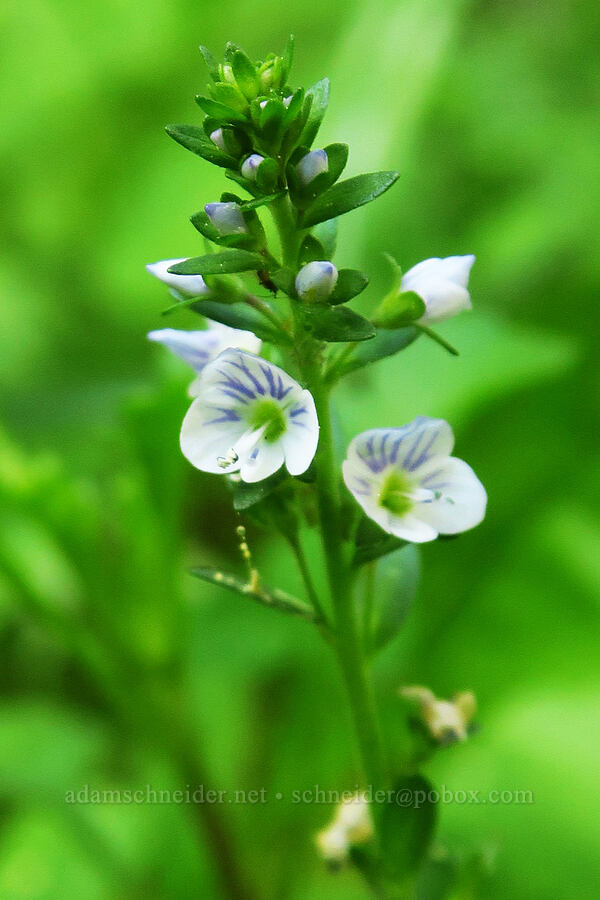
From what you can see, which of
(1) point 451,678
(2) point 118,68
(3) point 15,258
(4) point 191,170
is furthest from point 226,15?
(1) point 451,678

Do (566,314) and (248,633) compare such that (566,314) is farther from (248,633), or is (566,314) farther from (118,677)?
(118,677)

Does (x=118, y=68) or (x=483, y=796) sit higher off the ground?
(x=118, y=68)

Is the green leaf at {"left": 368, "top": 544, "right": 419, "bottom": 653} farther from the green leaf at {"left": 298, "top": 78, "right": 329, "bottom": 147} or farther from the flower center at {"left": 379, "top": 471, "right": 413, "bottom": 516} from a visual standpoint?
the green leaf at {"left": 298, "top": 78, "right": 329, "bottom": 147}

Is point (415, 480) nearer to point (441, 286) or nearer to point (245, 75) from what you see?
point (441, 286)

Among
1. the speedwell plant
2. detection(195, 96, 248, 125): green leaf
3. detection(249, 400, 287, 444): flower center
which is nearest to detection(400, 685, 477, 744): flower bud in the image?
the speedwell plant

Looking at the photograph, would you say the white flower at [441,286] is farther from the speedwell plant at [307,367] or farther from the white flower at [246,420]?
the white flower at [246,420]

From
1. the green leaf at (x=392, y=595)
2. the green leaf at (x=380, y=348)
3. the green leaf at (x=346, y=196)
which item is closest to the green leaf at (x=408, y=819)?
the green leaf at (x=392, y=595)
